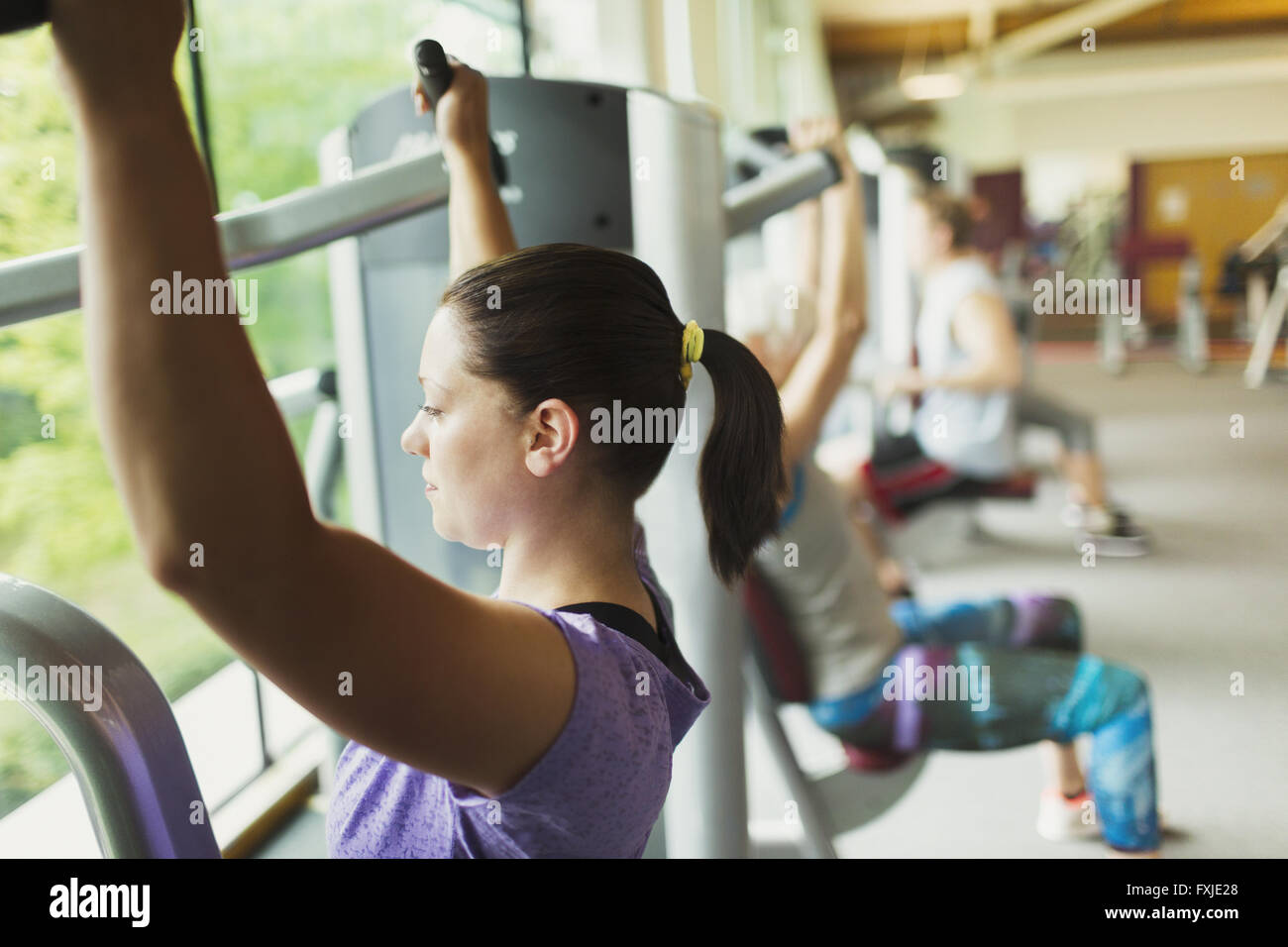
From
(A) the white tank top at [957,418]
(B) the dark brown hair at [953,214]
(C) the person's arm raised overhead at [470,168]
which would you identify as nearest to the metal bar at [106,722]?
(C) the person's arm raised overhead at [470,168]

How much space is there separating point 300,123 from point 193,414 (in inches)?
26.5

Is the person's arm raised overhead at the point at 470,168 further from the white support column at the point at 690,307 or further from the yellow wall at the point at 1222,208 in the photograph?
the yellow wall at the point at 1222,208

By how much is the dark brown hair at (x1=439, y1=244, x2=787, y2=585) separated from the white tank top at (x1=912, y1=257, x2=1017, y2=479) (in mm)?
2261

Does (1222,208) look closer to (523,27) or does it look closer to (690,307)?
(690,307)

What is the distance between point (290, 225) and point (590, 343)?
19 centimetres

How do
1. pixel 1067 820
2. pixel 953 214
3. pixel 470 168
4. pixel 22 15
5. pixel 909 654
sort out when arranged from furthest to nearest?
pixel 953 214
pixel 909 654
pixel 1067 820
pixel 470 168
pixel 22 15

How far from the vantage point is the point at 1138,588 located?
7.73 ft

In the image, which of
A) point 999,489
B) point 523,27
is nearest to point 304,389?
point 523,27

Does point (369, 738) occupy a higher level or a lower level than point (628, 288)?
lower

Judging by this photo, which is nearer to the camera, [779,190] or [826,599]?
[779,190]

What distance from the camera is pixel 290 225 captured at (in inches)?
19.1

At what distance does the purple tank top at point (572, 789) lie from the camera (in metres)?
0.42
